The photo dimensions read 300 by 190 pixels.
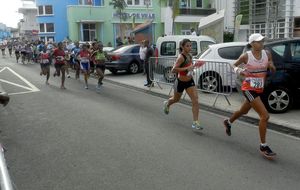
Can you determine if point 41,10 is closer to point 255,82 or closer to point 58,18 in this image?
point 58,18

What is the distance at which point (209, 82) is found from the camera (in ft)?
37.6

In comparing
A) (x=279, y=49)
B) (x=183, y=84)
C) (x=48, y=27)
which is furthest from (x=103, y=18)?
(x=183, y=84)

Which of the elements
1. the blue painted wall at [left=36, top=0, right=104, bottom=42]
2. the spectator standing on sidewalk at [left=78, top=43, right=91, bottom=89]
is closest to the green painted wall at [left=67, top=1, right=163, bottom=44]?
the blue painted wall at [left=36, top=0, right=104, bottom=42]

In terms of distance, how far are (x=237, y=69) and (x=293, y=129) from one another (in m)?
2.12

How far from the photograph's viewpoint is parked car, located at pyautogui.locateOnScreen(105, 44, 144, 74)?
19422mm

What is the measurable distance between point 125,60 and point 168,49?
344cm

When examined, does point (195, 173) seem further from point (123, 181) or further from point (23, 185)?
point (23, 185)

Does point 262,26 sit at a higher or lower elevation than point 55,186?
higher

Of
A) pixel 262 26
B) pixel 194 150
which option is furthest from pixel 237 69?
pixel 262 26

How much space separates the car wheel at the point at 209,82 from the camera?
10991 mm

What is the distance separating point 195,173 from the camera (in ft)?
17.7

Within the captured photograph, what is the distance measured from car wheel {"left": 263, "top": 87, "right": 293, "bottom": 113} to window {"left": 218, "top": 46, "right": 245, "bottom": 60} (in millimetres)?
3416

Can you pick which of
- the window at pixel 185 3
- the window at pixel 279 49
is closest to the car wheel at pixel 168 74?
the window at pixel 279 49

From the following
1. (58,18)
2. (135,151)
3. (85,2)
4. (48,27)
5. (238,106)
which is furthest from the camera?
(48,27)
